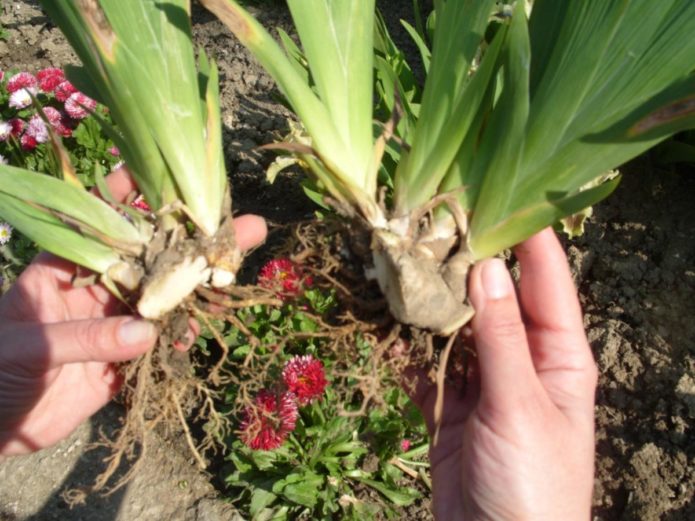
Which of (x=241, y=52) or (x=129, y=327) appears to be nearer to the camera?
(x=129, y=327)

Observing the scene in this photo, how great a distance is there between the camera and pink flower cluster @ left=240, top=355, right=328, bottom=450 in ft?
5.76

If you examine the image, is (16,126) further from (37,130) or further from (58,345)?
(58,345)

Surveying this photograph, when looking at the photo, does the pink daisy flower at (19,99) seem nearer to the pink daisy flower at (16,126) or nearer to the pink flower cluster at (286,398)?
the pink daisy flower at (16,126)

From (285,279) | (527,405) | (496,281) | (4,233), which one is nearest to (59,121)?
(4,233)

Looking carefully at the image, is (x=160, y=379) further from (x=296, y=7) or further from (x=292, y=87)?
(x=296, y=7)

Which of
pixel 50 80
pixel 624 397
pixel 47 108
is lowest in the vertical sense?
pixel 624 397

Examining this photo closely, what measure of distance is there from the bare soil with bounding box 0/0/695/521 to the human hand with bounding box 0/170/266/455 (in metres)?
0.61

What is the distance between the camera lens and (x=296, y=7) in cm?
121

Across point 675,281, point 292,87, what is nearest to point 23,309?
point 292,87

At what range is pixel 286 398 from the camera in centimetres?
180

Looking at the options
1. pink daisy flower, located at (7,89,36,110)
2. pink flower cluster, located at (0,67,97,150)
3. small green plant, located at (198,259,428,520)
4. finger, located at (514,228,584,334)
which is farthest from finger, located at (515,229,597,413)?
pink daisy flower, located at (7,89,36,110)

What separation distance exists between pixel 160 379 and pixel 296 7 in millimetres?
1007

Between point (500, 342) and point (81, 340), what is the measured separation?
2.99 ft

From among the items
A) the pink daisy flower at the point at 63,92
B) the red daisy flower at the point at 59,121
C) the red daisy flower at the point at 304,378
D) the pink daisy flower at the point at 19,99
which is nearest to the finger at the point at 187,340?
the red daisy flower at the point at 304,378
